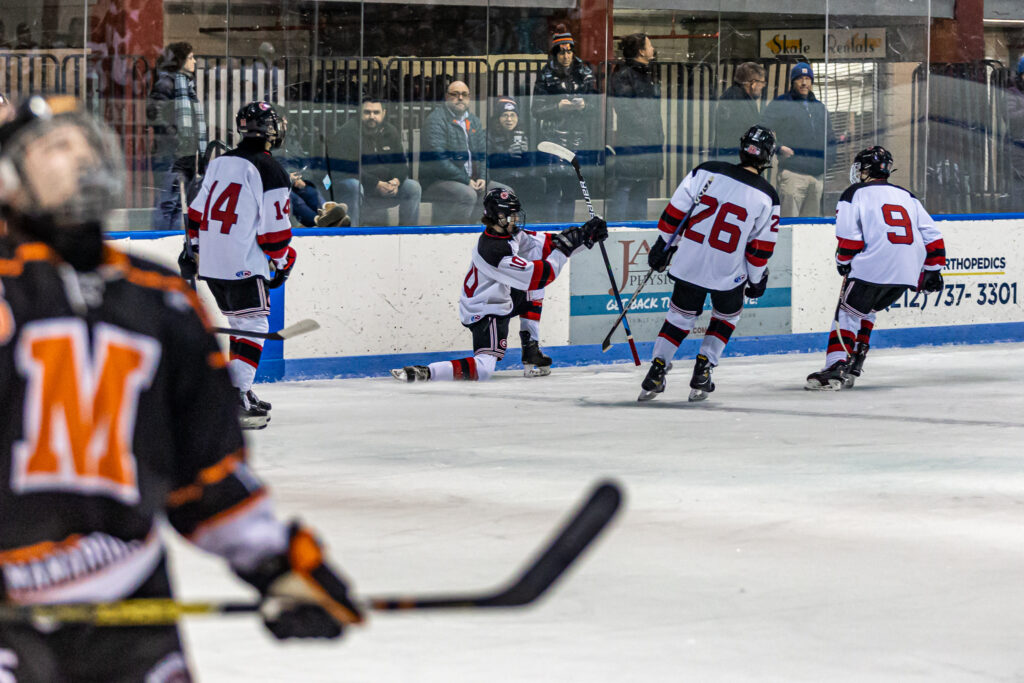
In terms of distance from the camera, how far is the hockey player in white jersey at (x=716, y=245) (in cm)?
922

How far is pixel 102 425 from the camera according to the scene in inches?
78.5

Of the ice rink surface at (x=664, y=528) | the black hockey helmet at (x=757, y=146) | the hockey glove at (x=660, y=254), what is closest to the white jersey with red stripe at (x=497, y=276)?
the ice rink surface at (x=664, y=528)

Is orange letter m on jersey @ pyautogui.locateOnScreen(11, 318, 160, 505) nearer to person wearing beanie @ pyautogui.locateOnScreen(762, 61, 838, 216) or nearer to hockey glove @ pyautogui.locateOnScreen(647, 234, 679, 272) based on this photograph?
hockey glove @ pyautogui.locateOnScreen(647, 234, 679, 272)

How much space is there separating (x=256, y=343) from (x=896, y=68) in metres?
7.24

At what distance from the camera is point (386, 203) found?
11.0 meters

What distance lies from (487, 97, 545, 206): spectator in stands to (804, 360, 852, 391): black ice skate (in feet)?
8.14

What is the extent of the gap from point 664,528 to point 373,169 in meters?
5.71

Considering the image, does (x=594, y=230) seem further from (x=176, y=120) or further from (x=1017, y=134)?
Answer: (x=1017, y=134)

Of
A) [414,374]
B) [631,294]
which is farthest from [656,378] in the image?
[631,294]

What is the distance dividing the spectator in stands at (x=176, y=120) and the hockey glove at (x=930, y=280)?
172 inches

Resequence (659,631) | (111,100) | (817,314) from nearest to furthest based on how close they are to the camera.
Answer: (659,631)
(111,100)
(817,314)

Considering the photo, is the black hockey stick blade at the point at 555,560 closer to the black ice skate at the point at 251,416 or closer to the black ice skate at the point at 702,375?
the black ice skate at the point at 251,416

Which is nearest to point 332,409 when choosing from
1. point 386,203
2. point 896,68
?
point 386,203

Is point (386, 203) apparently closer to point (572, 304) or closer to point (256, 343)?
point (572, 304)
